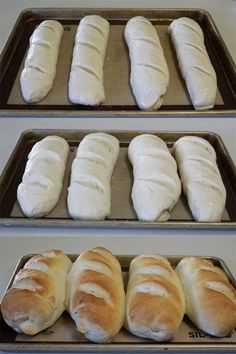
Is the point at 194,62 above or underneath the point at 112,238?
above

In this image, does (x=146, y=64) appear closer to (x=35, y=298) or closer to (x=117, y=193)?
(x=117, y=193)

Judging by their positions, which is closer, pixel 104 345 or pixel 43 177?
pixel 104 345

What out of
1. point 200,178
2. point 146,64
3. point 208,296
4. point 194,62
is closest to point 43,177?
point 200,178

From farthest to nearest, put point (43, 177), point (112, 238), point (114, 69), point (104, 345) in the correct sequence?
point (114, 69)
point (43, 177)
point (112, 238)
point (104, 345)

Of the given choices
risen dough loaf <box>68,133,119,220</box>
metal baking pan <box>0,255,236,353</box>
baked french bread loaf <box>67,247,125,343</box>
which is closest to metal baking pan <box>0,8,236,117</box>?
risen dough loaf <box>68,133,119,220</box>

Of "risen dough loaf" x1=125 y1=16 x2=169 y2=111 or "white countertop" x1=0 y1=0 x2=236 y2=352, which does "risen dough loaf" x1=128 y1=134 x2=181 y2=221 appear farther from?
"risen dough loaf" x1=125 y1=16 x2=169 y2=111

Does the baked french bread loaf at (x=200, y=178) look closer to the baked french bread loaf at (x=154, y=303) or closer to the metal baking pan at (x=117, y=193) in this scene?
the metal baking pan at (x=117, y=193)
